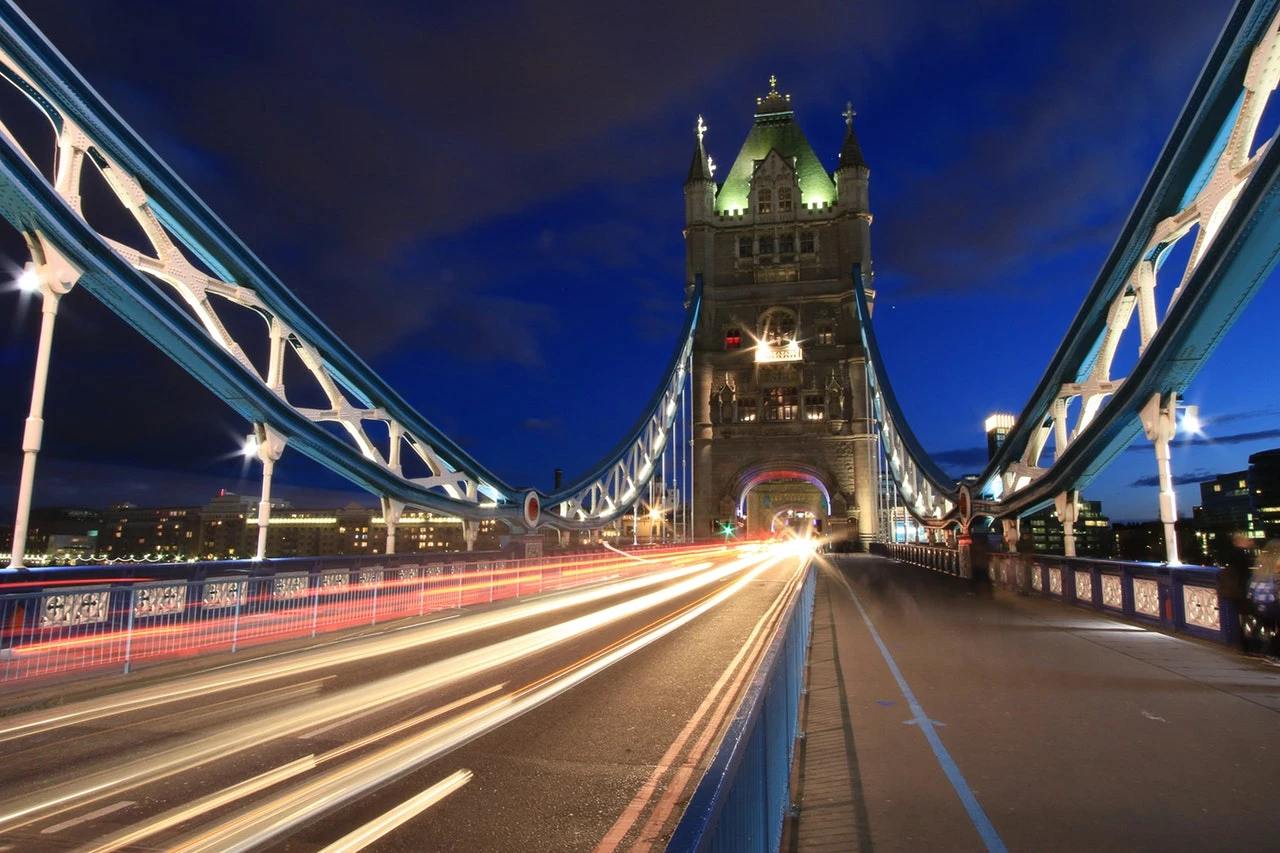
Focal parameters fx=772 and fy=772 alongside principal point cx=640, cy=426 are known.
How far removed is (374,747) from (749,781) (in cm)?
445

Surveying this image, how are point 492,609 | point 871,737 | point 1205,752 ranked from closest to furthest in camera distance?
1. point 1205,752
2. point 871,737
3. point 492,609

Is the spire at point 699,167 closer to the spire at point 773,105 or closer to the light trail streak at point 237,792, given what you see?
the spire at point 773,105

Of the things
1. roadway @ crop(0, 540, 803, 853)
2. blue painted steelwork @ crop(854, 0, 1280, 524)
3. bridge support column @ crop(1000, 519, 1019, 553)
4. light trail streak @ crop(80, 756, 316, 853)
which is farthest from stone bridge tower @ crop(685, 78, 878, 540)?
light trail streak @ crop(80, 756, 316, 853)

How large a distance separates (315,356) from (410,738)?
60.6ft

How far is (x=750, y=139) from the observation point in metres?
73.0

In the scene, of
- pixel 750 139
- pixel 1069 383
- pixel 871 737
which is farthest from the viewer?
pixel 750 139

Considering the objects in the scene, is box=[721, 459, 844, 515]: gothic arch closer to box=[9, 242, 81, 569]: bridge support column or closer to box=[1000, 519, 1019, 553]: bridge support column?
box=[1000, 519, 1019, 553]: bridge support column

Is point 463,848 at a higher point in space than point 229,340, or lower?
lower

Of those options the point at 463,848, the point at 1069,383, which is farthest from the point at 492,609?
the point at 1069,383

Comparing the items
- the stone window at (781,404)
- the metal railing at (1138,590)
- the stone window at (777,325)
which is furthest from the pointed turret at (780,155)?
the metal railing at (1138,590)

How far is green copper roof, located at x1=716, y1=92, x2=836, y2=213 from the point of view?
68.1 metres

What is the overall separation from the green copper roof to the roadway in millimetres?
61895

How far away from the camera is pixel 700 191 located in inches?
2640

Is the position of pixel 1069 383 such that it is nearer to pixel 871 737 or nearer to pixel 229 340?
pixel 871 737
